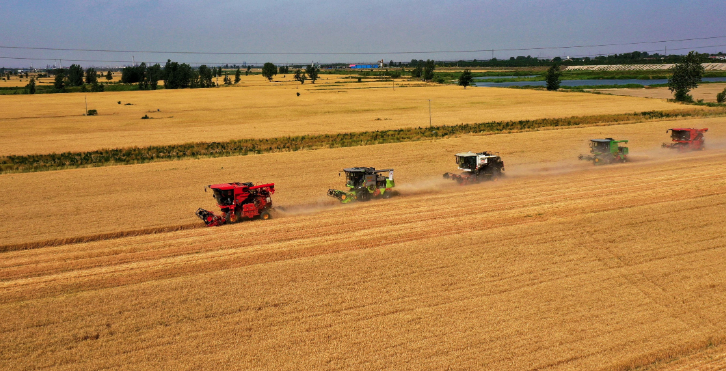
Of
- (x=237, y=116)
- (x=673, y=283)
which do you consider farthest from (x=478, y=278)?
(x=237, y=116)

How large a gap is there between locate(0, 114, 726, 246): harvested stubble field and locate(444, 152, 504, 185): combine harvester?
8.67 ft

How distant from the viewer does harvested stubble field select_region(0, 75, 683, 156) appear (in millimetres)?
67875

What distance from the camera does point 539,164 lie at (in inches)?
1656

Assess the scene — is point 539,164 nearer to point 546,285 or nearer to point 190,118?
point 546,285

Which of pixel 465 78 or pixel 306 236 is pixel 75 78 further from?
pixel 306 236

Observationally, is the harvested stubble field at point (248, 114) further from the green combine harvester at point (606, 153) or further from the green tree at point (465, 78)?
the green combine harvester at point (606, 153)

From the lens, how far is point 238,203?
2703 centimetres

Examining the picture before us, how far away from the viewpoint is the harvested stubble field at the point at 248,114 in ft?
223

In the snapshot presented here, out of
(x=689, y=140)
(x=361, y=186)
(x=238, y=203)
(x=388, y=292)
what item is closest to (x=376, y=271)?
(x=388, y=292)

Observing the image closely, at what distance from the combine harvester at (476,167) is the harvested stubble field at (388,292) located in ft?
21.6

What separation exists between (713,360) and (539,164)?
1116 inches

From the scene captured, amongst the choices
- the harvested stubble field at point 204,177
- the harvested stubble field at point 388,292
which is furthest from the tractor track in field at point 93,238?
the harvested stubble field at point 388,292

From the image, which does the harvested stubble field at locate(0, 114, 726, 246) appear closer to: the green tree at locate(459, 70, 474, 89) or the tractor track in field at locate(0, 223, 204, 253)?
the tractor track in field at locate(0, 223, 204, 253)

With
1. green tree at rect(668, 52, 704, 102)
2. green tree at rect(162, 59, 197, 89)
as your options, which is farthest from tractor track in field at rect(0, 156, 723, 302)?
green tree at rect(162, 59, 197, 89)
